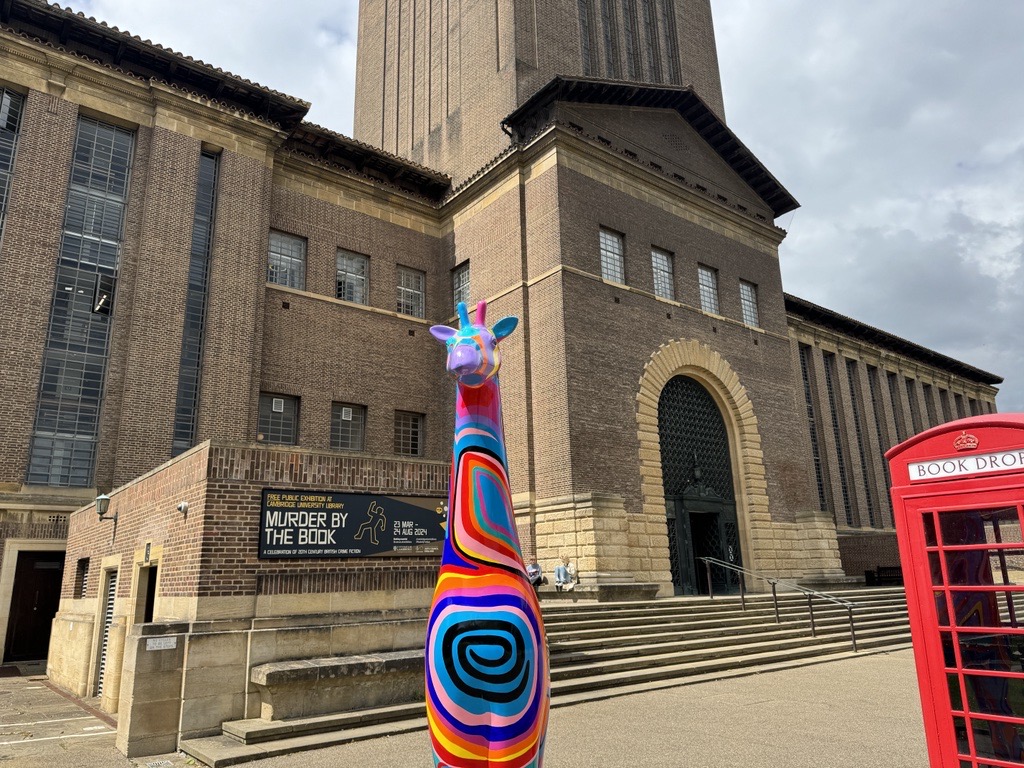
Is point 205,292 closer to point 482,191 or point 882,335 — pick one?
point 482,191

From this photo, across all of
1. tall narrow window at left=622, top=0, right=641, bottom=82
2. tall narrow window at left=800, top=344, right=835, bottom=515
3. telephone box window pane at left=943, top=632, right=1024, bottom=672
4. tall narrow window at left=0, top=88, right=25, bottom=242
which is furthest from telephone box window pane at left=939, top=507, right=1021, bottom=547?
tall narrow window at left=800, top=344, right=835, bottom=515

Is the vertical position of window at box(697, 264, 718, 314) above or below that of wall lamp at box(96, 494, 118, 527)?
above

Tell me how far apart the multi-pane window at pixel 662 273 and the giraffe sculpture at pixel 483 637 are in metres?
Answer: 18.1

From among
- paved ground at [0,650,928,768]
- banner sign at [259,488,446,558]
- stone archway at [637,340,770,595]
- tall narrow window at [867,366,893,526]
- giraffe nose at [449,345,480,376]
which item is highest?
tall narrow window at [867,366,893,526]

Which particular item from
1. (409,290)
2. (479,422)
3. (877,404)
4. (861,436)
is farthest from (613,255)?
(877,404)

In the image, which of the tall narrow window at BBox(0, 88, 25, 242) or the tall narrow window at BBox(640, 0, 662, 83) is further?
the tall narrow window at BBox(640, 0, 662, 83)

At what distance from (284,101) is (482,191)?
6.41 m

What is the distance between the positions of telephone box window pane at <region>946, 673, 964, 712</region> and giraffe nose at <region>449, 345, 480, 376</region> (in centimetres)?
380

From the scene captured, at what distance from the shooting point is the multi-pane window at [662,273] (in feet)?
74.7

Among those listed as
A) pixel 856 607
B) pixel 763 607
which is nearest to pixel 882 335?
pixel 856 607

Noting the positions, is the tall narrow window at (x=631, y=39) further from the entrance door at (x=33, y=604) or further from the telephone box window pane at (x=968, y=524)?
the telephone box window pane at (x=968, y=524)

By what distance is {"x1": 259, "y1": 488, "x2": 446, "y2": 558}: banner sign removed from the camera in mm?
9062

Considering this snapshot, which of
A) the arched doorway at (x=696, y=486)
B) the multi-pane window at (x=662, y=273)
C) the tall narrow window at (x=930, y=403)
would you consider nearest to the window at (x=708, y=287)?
the multi-pane window at (x=662, y=273)

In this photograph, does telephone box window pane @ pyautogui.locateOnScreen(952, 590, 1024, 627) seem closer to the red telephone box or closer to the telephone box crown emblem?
the red telephone box
